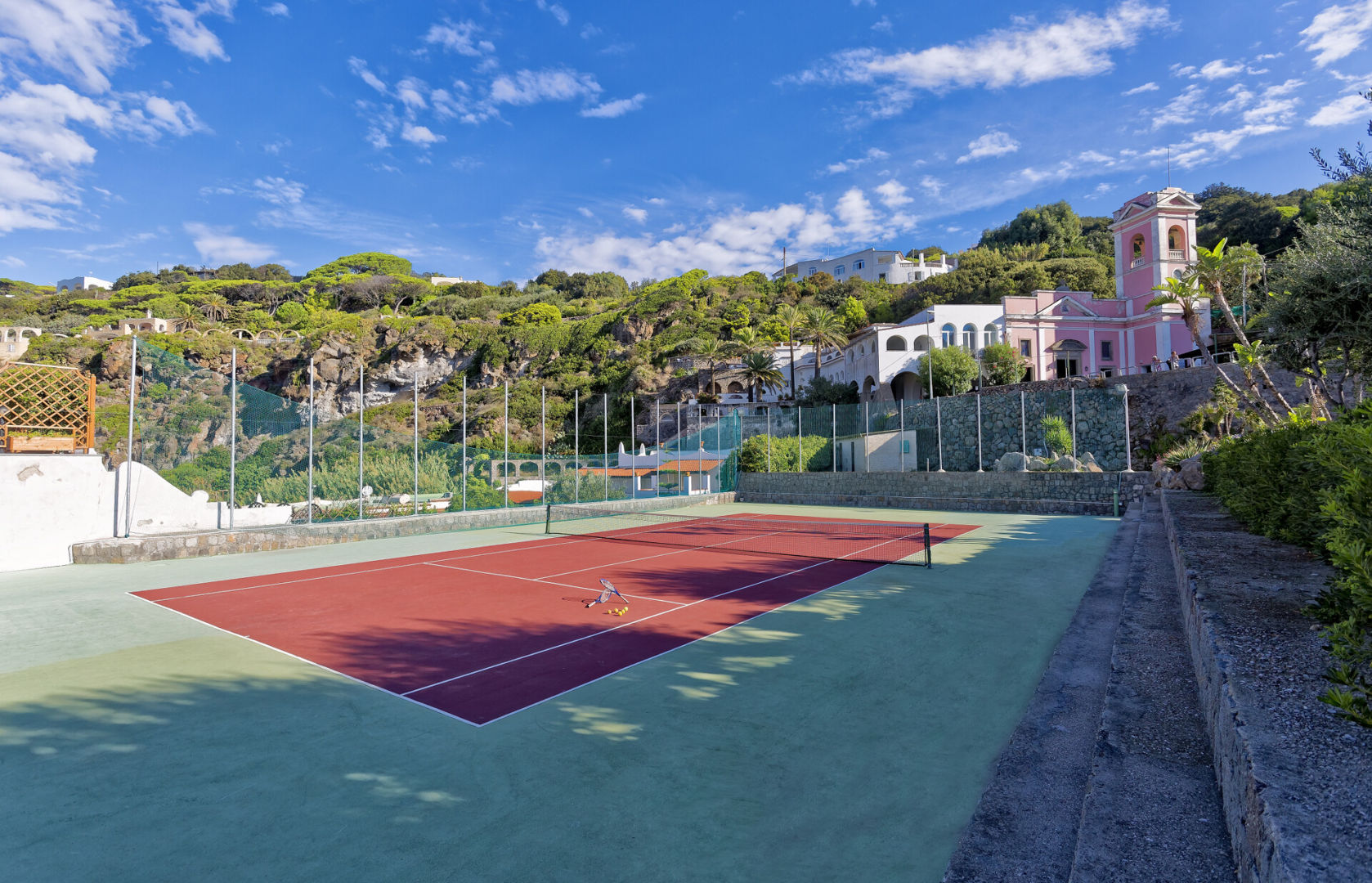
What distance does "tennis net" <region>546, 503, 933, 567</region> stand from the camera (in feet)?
39.1

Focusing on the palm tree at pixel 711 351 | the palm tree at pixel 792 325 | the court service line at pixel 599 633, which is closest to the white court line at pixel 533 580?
the court service line at pixel 599 633

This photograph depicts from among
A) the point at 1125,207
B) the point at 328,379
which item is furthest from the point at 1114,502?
the point at 328,379

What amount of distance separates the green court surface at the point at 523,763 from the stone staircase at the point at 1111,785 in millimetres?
207

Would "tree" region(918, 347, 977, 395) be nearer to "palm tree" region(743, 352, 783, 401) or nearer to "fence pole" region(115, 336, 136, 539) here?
"palm tree" region(743, 352, 783, 401)

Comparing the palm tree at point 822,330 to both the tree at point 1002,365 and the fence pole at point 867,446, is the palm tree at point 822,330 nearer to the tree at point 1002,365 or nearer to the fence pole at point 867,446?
the tree at point 1002,365

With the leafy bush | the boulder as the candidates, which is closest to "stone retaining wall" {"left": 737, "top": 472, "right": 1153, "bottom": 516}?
the leafy bush

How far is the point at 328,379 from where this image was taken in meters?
59.4

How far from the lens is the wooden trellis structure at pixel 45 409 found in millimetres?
10641

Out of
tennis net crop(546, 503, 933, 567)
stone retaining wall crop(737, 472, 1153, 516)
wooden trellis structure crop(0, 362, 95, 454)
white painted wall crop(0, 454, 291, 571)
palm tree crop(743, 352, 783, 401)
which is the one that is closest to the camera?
white painted wall crop(0, 454, 291, 571)

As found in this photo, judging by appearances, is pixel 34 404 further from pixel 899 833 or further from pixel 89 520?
pixel 899 833

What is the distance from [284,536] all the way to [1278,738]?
49.2ft

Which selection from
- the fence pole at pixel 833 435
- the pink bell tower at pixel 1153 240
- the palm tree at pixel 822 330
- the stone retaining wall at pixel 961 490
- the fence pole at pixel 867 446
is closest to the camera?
the stone retaining wall at pixel 961 490

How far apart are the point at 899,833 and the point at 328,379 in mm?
65613

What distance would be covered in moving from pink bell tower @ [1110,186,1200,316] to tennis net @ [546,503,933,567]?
33.1m
